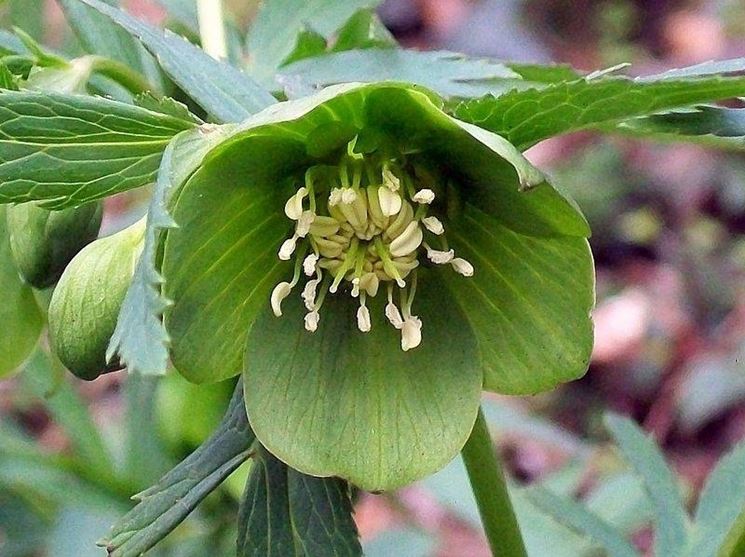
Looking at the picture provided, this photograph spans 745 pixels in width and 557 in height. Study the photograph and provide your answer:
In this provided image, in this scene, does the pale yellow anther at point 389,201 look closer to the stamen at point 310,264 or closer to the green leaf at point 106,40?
the stamen at point 310,264

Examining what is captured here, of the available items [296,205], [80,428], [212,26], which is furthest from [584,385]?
[296,205]

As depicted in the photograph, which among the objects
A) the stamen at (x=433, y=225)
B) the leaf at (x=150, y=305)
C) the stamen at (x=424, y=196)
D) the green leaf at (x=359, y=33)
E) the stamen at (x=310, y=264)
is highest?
the leaf at (x=150, y=305)

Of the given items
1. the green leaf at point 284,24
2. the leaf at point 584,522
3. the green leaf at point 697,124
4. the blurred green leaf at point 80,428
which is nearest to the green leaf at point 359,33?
the green leaf at point 284,24

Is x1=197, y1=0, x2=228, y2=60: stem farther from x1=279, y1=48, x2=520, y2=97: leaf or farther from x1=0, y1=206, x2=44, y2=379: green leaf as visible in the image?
x1=0, y1=206, x2=44, y2=379: green leaf

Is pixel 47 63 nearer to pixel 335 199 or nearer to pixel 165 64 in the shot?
pixel 165 64

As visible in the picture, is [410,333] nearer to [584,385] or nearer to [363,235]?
[363,235]

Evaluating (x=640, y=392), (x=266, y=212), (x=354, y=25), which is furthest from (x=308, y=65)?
(x=640, y=392)
